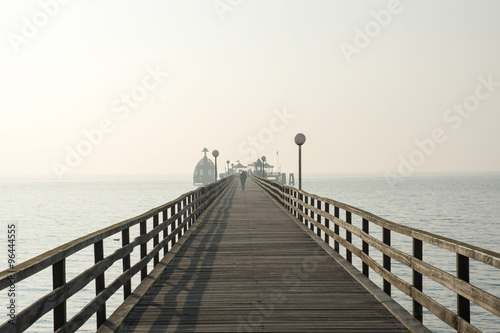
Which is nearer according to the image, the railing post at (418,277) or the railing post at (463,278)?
the railing post at (463,278)

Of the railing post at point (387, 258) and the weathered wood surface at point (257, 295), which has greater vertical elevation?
the railing post at point (387, 258)

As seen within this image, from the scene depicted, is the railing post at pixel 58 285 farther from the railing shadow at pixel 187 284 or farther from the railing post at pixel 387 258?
the railing post at pixel 387 258

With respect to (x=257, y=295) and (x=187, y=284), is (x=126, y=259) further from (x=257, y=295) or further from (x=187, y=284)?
(x=257, y=295)

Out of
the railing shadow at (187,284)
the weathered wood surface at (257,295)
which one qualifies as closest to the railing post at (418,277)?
the weathered wood surface at (257,295)

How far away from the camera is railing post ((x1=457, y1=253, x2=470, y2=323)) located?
4.73 metres

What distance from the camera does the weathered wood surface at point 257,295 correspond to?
19.8 feet

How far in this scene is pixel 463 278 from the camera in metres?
4.82

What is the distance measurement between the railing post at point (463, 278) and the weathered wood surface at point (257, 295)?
1.15m

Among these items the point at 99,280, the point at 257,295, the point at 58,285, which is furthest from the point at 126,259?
the point at 58,285

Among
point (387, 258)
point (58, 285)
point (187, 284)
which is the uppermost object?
point (58, 285)

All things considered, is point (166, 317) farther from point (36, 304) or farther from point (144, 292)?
point (36, 304)

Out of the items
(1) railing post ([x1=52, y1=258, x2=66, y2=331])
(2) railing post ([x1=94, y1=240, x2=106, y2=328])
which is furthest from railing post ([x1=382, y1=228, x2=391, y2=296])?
(1) railing post ([x1=52, y1=258, x2=66, y2=331])

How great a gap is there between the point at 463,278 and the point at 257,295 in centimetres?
328

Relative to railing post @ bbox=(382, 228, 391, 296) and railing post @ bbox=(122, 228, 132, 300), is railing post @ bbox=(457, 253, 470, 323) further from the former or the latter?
railing post @ bbox=(122, 228, 132, 300)
